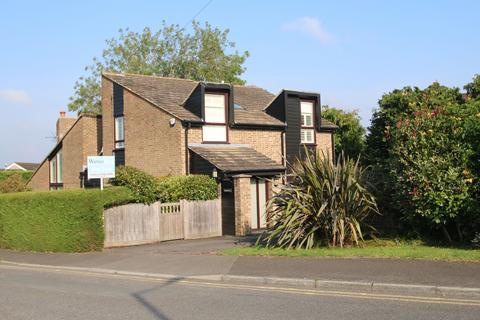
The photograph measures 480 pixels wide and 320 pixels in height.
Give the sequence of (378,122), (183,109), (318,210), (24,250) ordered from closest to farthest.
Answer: (318,210) < (24,250) < (183,109) < (378,122)

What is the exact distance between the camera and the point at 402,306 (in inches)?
307

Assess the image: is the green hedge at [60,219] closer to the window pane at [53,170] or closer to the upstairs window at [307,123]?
the upstairs window at [307,123]

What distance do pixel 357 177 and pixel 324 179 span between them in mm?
1054

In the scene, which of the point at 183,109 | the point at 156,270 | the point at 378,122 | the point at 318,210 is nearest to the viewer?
the point at 156,270

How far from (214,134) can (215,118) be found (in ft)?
2.27

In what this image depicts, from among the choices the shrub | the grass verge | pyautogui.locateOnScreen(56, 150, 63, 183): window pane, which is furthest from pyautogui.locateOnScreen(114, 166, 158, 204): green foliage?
pyautogui.locateOnScreen(56, 150, 63, 183): window pane

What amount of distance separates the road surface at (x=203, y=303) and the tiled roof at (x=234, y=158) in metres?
9.16

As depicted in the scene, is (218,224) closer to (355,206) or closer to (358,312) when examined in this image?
(355,206)

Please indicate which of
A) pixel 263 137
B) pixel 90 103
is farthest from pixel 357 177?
pixel 90 103

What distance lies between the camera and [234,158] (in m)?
20.8

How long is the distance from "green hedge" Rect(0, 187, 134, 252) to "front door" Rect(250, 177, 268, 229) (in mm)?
5133

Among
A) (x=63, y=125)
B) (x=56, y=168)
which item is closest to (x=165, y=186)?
(x=56, y=168)

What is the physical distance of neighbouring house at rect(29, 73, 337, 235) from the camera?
20.0m

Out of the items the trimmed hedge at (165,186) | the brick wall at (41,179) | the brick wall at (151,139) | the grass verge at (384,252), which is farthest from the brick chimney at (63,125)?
the grass verge at (384,252)
